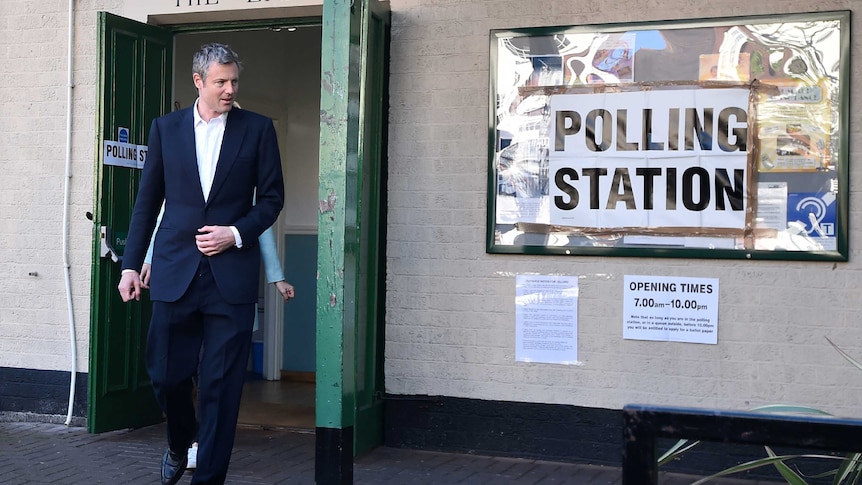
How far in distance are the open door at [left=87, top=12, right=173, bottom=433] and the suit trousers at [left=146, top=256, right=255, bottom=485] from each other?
1969mm

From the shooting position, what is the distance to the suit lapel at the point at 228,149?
4664mm

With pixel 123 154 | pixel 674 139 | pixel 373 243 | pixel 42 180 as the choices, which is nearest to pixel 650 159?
pixel 674 139

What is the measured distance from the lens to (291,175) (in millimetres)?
9281

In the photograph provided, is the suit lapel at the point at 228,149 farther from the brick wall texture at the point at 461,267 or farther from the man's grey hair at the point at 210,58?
the brick wall texture at the point at 461,267

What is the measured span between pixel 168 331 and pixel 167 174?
0.74 metres

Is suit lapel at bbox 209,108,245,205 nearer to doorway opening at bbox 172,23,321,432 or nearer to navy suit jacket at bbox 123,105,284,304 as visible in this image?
navy suit jacket at bbox 123,105,284,304

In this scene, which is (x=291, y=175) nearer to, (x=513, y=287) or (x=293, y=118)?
(x=293, y=118)

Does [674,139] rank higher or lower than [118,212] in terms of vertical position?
higher

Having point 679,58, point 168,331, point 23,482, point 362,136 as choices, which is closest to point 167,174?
point 168,331

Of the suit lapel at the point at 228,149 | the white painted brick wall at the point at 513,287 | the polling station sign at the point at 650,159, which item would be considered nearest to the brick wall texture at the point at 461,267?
the white painted brick wall at the point at 513,287

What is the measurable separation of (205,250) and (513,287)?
7.07 feet

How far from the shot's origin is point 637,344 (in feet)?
19.1

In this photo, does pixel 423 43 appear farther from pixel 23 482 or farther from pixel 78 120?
pixel 23 482

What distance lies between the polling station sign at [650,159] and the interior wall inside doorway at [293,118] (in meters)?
3.66
